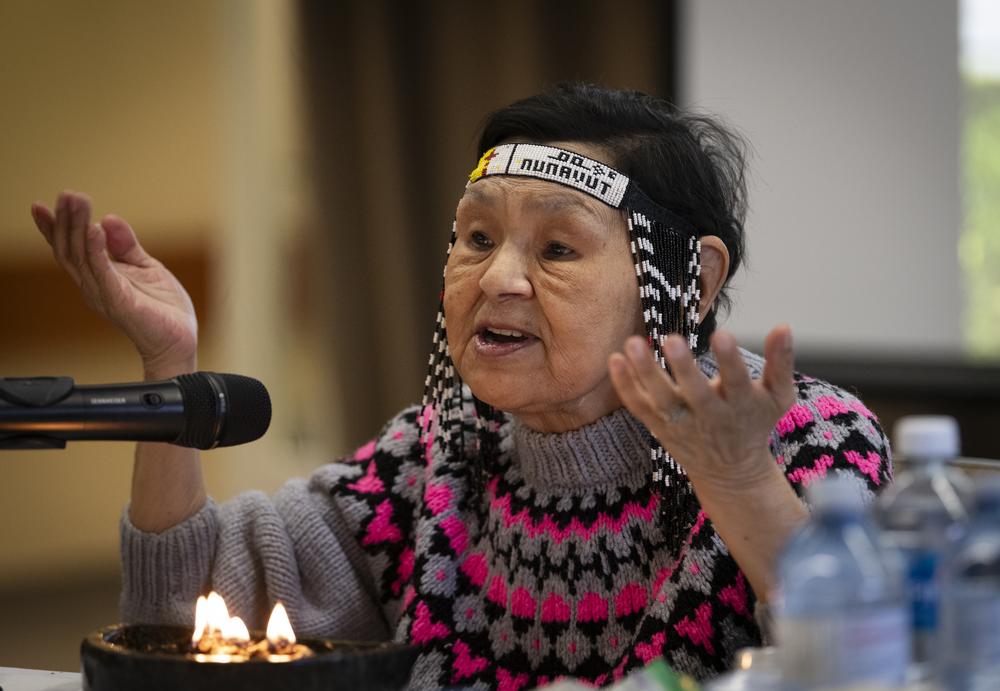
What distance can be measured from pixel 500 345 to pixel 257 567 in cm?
52

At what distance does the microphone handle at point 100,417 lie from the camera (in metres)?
1.09

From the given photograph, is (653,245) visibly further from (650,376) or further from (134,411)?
(134,411)

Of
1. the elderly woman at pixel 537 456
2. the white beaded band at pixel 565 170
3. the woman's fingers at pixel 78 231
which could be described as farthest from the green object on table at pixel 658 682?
the woman's fingers at pixel 78 231

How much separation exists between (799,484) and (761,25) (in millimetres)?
2673

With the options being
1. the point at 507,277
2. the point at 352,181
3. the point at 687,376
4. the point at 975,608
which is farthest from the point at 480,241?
the point at 352,181

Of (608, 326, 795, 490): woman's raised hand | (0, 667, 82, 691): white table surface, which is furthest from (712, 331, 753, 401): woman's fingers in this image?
(0, 667, 82, 691): white table surface

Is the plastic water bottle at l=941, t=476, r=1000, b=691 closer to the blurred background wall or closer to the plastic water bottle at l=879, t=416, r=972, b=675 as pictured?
the plastic water bottle at l=879, t=416, r=972, b=675

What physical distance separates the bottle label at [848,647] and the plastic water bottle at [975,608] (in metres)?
0.05

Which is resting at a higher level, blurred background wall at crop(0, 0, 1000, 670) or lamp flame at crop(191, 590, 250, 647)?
blurred background wall at crop(0, 0, 1000, 670)

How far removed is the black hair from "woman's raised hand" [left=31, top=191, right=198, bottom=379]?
506 mm

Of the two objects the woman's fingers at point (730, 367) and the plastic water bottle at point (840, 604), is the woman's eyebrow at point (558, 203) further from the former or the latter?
the plastic water bottle at point (840, 604)

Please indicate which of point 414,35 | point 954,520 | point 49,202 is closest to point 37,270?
point 49,202

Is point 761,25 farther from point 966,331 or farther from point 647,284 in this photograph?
point 647,284

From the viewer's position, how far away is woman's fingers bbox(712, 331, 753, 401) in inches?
43.1
